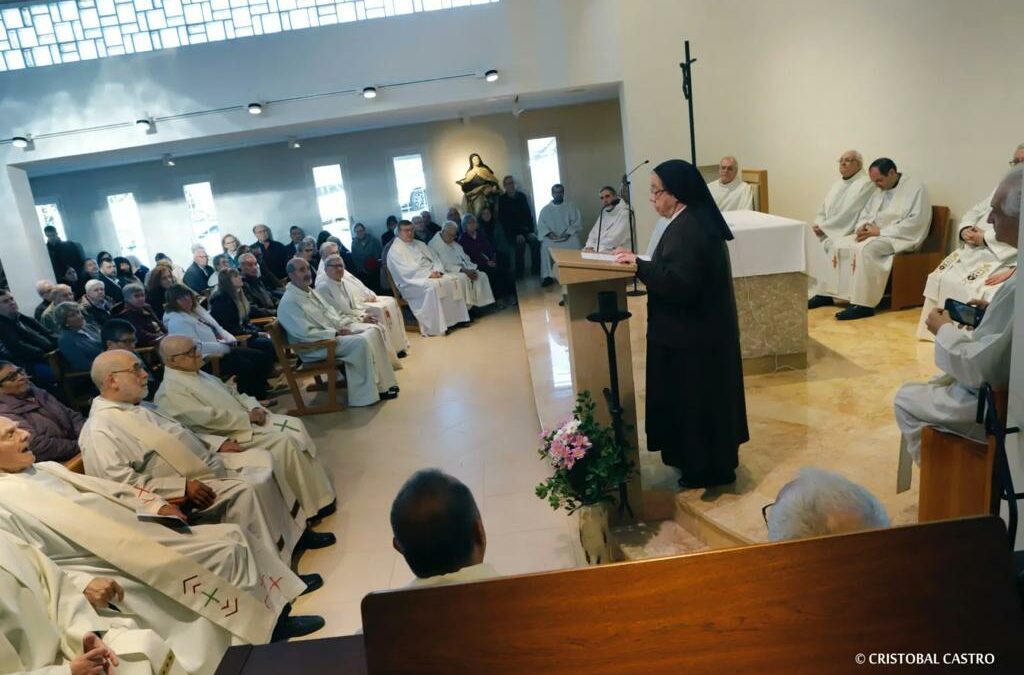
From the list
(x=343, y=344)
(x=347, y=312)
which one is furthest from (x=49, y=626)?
(x=347, y=312)

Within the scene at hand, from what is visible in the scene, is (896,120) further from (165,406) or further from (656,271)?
(165,406)

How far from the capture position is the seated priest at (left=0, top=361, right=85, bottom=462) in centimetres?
335

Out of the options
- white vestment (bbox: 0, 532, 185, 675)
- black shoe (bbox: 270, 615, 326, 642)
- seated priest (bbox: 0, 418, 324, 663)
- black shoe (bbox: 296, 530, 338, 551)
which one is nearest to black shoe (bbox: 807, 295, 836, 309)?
black shoe (bbox: 296, 530, 338, 551)

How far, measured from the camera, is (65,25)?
7.72m

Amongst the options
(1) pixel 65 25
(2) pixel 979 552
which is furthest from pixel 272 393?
(2) pixel 979 552

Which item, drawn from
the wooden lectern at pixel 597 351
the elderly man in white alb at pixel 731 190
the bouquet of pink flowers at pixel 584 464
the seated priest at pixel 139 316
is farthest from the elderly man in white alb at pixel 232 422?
the elderly man in white alb at pixel 731 190

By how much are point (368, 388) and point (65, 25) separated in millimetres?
5696

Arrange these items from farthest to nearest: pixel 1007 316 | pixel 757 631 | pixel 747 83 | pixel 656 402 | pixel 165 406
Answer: pixel 747 83 < pixel 165 406 < pixel 656 402 < pixel 1007 316 < pixel 757 631

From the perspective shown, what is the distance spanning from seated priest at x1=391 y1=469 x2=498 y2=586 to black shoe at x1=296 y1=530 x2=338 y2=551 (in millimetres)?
2335

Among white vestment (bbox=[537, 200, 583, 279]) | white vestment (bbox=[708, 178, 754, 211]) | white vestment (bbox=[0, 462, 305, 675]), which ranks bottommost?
white vestment (bbox=[0, 462, 305, 675])

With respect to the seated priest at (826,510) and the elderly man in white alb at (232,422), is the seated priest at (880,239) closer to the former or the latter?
the elderly man in white alb at (232,422)

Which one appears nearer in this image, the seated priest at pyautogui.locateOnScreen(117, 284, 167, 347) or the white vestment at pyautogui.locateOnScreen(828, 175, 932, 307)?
the white vestment at pyautogui.locateOnScreen(828, 175, 932, 307)

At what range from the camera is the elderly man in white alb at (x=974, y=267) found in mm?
4555

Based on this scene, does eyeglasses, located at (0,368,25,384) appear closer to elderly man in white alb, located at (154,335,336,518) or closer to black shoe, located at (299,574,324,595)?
elderly man in white alb, located at (154,335,336,518)
